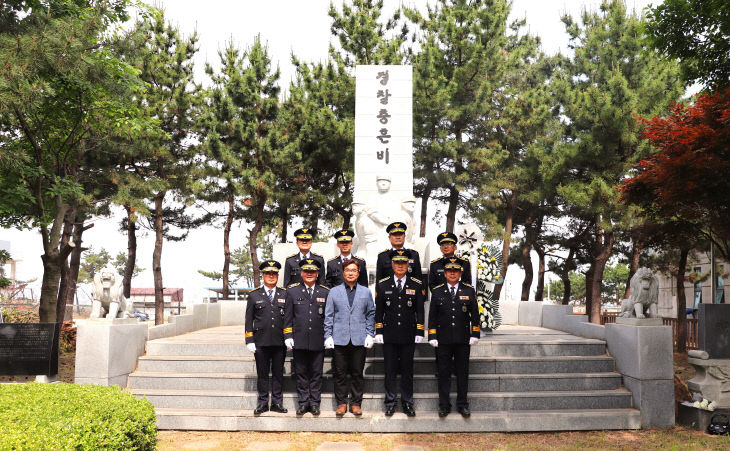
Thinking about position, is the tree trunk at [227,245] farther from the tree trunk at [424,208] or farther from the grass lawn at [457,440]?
the grass lawn at [457,440]

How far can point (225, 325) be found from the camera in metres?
11.4

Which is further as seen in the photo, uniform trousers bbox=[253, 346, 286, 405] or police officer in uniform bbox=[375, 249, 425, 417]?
uniform trousers bbox=[253, 346, 286, 405]

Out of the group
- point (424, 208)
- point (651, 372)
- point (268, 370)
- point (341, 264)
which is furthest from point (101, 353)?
point (424, 208)

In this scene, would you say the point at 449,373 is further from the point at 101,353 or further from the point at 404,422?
the point at 101,353

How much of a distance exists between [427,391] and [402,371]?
61 cm

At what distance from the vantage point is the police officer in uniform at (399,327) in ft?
18.7

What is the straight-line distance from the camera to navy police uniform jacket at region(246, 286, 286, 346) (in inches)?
228

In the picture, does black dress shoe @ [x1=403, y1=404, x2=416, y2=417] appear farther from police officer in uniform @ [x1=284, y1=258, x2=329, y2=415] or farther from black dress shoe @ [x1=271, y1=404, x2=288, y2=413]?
black dress shoe @ [x1=271, y1=404, x2=288, y2=413]

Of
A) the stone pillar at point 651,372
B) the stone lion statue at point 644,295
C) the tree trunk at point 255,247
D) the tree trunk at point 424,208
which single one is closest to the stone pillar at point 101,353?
the stone pillar at point 651,372

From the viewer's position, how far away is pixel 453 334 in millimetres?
5684

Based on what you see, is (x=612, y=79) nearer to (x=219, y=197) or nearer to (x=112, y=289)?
(x=219, y=197)

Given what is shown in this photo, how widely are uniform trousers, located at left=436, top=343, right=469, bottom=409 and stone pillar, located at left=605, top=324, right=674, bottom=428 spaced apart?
1935 millimetres

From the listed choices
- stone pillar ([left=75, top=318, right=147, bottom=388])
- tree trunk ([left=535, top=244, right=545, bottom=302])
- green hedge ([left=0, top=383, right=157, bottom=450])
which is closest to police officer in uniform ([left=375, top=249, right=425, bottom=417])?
green hedge ([left=0, top=383, right=157, bottom=450])

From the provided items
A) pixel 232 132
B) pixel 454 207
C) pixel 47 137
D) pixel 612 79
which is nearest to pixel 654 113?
pixel 612 79
